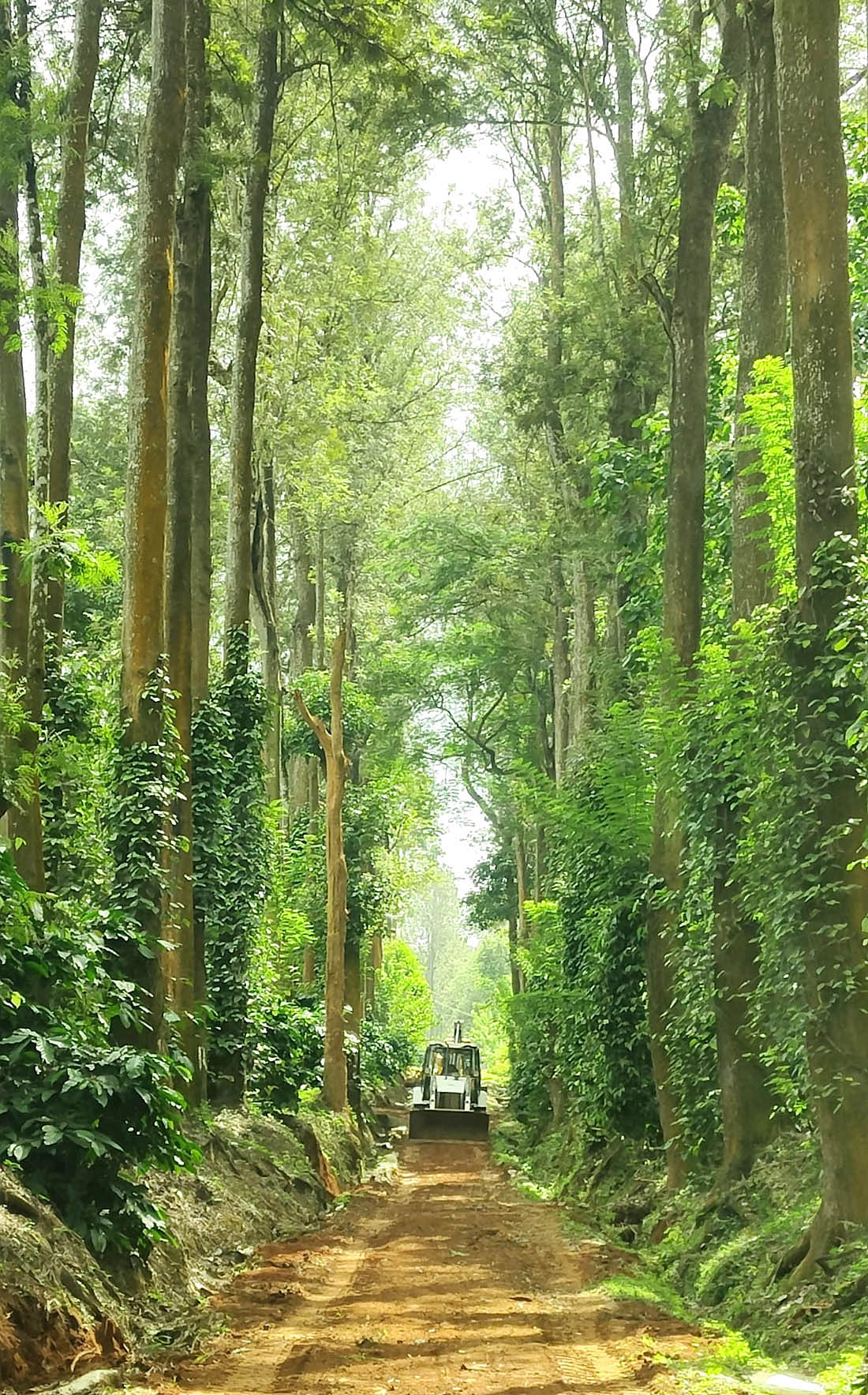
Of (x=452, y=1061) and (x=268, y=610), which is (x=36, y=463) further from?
(x=452, y=1061)

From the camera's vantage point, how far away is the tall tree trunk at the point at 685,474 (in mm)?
14062

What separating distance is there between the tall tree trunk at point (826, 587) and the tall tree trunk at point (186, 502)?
6.00 m

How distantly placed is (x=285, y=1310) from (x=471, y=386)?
34.0 metres

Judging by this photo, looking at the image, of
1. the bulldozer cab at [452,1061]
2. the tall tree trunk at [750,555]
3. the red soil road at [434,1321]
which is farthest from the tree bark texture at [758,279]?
the bulldozer cab at [452,1061]

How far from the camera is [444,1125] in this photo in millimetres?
31859

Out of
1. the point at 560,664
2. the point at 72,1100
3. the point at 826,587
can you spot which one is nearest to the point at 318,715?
the point at 560,664

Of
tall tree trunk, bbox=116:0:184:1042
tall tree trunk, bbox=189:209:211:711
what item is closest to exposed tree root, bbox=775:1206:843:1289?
tall tree trunk, bbox=116:0:184:1042

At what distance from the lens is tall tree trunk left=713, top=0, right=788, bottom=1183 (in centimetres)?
1169

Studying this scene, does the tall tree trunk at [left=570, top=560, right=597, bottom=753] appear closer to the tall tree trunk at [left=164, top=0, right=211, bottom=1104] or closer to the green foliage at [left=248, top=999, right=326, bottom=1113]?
the green foliage at [left=248, top=999, right=326, bottom=1113]

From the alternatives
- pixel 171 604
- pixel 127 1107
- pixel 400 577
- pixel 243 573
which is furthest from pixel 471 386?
→ pixel 127 1107

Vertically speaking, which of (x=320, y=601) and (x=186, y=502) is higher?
(x=320, y=601)

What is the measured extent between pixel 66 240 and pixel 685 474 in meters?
6.86

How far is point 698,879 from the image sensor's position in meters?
12.6

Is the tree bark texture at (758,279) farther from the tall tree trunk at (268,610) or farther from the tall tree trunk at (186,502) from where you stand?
the tall tree trunk at (268,610)
